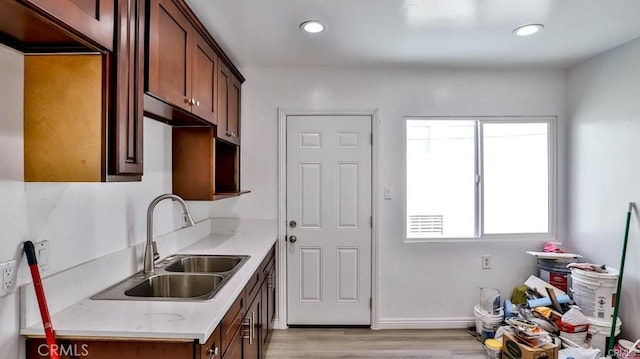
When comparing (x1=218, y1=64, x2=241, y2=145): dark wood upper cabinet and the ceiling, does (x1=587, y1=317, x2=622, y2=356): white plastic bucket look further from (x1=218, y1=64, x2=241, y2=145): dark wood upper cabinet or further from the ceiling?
(x1=218, y1=64, x2=241, y2=145): dark wood upper cabinet

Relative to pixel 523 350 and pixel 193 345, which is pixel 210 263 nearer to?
pixel 193 345

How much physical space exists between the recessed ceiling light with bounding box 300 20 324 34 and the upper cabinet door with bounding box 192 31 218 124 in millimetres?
651

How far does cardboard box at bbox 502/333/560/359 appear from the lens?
8.12ft

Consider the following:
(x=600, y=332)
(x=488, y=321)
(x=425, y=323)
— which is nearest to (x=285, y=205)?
(x=425, y=323)

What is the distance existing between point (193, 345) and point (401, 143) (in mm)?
2567

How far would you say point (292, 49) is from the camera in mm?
2875

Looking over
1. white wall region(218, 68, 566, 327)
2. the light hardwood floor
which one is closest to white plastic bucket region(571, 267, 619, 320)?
white wall region(218, 68, 566, 327)

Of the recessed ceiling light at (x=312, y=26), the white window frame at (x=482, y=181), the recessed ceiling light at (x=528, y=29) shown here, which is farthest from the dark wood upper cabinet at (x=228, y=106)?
the recessed ceiling light at (x=528, y=29)

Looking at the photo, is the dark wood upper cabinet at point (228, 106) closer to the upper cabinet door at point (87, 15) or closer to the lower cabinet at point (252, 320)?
the lower cabinet at point (252, 320)

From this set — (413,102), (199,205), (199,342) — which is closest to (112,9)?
(199,342)

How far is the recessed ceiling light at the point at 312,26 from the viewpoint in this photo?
7.76ft

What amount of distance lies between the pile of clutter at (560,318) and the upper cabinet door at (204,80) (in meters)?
2.74

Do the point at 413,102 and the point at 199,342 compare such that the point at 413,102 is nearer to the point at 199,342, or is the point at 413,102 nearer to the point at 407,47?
the point at 407,47

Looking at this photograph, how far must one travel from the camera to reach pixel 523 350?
252 cm
